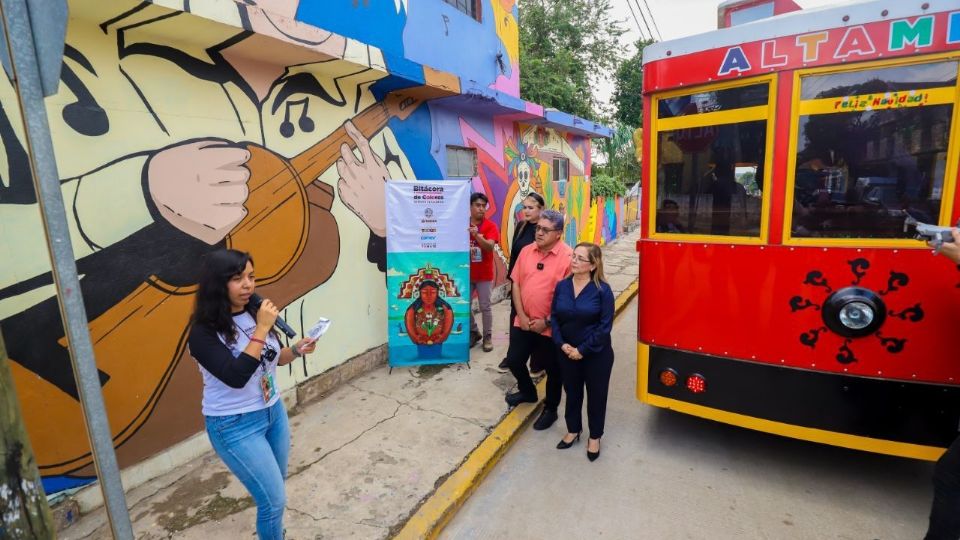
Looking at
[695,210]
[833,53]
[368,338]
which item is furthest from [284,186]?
[833,53]

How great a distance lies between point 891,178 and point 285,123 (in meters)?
4.38

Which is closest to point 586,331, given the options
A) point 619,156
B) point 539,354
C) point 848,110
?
point 539,354

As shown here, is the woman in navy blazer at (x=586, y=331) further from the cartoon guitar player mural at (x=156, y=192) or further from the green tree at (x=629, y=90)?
the green tree at (x=629, y=90)

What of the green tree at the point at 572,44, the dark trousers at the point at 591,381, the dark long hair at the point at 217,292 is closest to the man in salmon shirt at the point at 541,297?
the dark trousers at the point at 591,381

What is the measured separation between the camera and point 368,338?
5.23 meters

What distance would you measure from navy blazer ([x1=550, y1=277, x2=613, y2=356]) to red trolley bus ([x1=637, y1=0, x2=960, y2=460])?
46 cm

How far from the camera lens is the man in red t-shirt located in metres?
5.49

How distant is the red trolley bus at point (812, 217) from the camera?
273 centimetres

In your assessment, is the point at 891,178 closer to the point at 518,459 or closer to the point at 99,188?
the point at 518,459

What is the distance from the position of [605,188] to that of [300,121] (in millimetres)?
11615

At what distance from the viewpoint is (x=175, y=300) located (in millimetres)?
3438

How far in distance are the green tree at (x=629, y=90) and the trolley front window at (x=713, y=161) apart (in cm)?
1871

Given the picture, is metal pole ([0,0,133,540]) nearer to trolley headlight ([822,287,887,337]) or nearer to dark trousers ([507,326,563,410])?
dark trousers ([507,326,563,410])

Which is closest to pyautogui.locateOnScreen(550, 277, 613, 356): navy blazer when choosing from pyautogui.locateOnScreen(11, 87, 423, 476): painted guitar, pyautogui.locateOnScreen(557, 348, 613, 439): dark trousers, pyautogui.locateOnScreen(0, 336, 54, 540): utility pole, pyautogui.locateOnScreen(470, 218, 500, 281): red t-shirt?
pyautogui.locateOnScreen(557, 348, 613, 439): dark trousers
